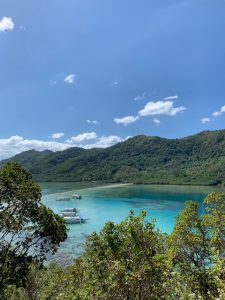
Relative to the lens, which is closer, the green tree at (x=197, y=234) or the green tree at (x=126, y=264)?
the green tree at (x=126, y=264)

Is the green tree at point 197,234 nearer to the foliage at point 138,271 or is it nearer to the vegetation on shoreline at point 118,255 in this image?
the vegetation on shoreline at point 118,255

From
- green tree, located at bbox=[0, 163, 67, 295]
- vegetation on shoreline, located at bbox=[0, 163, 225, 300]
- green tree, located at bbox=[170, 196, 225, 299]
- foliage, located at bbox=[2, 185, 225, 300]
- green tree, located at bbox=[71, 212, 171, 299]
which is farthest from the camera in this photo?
green tree, located at bbox=[170, 196, 225, 299]

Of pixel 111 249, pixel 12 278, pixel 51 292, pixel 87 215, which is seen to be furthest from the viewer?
pixel 87 215

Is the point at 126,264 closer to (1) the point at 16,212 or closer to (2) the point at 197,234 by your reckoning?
(1) the point at 16,212

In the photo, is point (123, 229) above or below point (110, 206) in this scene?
above

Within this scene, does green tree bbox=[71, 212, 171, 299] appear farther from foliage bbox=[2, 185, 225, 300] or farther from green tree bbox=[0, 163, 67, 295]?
green tree bbox=[0, 163, 67, 295]

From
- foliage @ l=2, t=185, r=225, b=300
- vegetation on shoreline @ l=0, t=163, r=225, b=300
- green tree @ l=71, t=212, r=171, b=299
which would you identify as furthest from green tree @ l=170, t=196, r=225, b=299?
green tree @ l=71, t=212, r=171, b=299

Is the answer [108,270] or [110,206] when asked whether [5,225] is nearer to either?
[108,270]

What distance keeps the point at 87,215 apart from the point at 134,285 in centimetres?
10356

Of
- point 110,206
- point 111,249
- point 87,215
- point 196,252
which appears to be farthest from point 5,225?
point 110,206

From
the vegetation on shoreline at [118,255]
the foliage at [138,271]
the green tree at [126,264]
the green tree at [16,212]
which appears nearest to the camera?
the foliage at [138,271]

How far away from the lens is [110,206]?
431 feet

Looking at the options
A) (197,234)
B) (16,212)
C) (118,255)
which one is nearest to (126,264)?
(118,255)

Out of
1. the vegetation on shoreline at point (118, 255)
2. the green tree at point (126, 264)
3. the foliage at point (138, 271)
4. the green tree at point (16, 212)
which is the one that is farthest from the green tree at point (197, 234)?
the green tree at point (16, 212)
